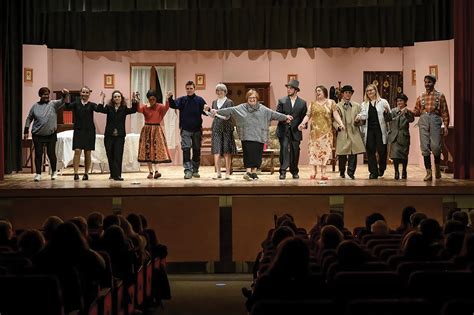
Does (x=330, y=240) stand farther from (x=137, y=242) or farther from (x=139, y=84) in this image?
(x=139, y=84)

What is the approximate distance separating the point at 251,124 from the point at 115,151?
1.86 metres

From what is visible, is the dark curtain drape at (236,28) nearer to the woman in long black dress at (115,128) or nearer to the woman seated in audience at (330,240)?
the woman in long black dress at (115,128)

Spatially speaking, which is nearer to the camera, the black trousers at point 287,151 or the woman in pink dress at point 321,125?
the woman in pink dress at point 321,125

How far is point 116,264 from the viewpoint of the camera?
5.74 meters

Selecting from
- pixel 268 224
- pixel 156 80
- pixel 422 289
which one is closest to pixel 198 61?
pixel 156 80

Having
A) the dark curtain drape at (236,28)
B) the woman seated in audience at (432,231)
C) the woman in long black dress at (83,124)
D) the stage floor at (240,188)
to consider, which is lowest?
the woman seated in audience at (432,231)

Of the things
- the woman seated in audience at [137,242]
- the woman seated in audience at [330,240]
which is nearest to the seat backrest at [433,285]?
the woman seated in audience at [330,240]

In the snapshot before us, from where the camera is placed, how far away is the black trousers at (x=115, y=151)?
1112 centimetres

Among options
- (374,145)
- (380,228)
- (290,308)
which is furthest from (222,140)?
(290,308)

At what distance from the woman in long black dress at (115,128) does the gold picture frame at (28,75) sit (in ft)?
14.0

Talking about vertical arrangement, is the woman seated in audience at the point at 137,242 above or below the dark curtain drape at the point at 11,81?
below

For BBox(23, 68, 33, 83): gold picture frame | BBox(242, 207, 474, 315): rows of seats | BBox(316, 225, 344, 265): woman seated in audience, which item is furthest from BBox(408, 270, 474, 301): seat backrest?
BBox(23, 68, 33, 83): gold picture frame

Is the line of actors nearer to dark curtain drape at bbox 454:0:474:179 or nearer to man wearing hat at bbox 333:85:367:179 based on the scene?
man wearing hat at bbox 333:85:367:179

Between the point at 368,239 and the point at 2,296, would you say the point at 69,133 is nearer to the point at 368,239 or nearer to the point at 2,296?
the point at 368,239
